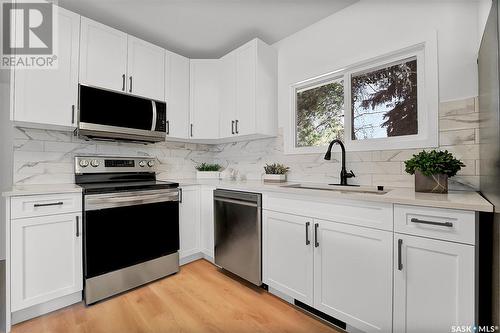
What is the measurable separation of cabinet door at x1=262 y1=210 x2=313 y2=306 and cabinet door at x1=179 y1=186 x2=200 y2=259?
93 cm

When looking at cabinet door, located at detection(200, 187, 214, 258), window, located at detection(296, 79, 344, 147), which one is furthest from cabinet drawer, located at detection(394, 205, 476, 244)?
cabinet door, located at detection(200, 187, 214, 258)

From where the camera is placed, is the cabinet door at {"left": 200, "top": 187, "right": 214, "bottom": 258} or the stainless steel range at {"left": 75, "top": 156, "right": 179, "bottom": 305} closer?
the stainless steel range at {"left": 75, "top": 156, "right": 179, "bottom": 305}

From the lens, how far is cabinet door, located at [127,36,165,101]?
2271 millimetres

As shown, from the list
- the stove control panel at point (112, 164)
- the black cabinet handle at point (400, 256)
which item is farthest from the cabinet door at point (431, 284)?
the stove control panel at point (112, 164)

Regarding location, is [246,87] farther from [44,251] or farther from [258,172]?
[44,251]

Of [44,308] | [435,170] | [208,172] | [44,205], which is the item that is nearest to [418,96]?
[435,170]

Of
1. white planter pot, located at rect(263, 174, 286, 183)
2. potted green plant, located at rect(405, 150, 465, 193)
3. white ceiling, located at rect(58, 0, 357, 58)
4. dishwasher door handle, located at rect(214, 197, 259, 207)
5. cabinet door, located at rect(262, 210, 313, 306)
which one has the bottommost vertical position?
cabinet door, located at rect(262, 210, 313, 306)

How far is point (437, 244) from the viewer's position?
41.4 inches

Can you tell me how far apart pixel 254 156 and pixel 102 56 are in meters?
1.87

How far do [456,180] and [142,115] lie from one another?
8.83 ft

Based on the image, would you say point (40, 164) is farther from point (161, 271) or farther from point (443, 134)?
point (443, 134)

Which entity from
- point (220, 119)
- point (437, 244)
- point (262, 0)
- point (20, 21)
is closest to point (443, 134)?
point (437, 244)

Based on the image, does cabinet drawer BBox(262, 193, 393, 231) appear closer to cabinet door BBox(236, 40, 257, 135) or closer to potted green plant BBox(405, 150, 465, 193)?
potted green plant BBox(405, 150, 465, 193)

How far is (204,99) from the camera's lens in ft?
9.20
